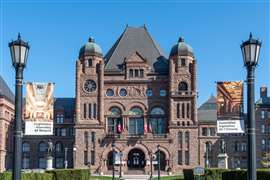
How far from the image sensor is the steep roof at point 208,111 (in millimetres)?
100875

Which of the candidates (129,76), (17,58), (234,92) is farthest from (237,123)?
(129,76)

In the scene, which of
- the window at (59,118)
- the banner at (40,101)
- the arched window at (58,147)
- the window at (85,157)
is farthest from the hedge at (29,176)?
the window at (59,118)

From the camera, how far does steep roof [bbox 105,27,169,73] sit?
300 ft

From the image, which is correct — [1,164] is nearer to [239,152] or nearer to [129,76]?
[129,76]

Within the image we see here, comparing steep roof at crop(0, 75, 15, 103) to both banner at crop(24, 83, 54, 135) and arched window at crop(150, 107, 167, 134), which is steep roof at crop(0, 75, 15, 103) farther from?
banner at crop(24, 83, 54, 135)

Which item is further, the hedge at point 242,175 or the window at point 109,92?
the window at point 109,92

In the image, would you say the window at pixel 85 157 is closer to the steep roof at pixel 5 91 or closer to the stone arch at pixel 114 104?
the stone arch at pixel 114 104

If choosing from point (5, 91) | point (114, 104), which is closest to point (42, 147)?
point (5, 91)

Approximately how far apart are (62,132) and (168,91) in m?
24.8

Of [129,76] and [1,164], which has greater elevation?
[129,76]

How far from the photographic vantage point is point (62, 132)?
100875mm

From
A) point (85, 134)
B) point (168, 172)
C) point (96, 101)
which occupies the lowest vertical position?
point (168, 172)

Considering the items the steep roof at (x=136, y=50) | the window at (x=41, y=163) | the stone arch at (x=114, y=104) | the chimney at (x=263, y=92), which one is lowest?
the window at (x=41, y=163)

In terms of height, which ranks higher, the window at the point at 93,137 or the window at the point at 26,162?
the window at the point at 93,137
